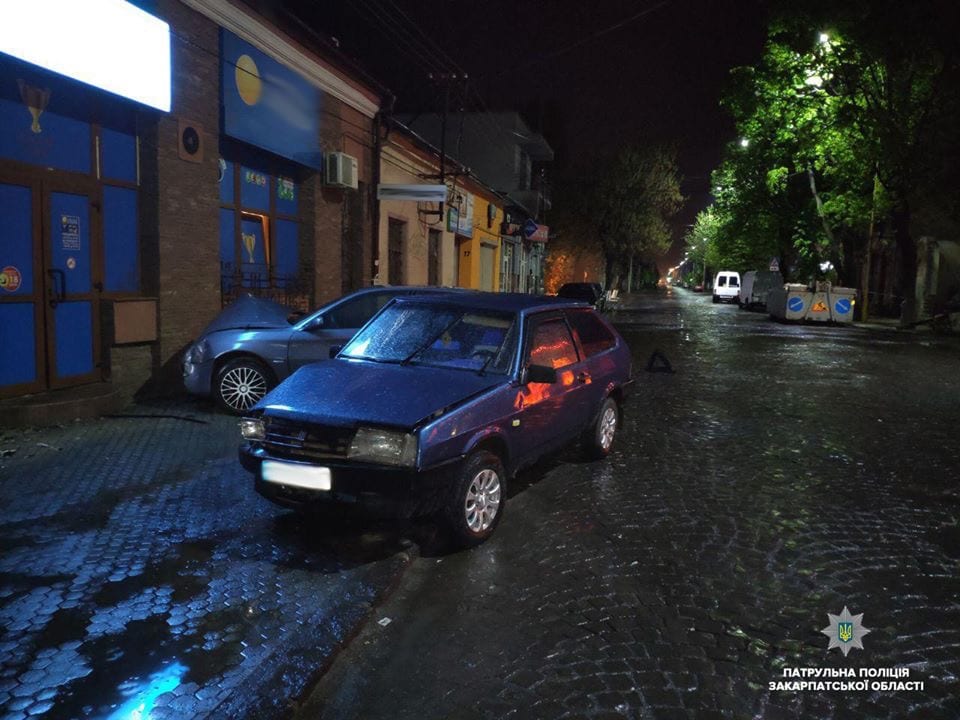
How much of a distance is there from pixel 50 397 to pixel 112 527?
3.94 metres

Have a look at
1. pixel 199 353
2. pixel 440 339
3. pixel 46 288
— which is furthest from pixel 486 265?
pixel 440 339

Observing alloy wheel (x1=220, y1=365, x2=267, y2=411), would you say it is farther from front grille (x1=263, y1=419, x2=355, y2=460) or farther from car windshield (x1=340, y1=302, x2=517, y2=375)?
front grille (x1=263, y1=419, x2=355, y2=460)

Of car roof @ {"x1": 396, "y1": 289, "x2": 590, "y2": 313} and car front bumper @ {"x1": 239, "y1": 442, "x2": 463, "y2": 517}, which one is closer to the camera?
car front bumper @ {"x1": 239, "y1": 442, "x2": 463, "y2": 517}

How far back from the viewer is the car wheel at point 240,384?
866 cm

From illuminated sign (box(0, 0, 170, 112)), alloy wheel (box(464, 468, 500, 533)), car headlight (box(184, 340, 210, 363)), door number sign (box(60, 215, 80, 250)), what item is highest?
illuminated sign (box(0, 0, 170, 112))

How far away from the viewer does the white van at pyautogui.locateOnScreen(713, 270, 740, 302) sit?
187 feet

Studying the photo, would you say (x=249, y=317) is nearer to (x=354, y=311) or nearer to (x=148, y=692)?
(x=354, y=311)

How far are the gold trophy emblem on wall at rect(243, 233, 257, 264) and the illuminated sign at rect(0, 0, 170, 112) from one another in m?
3.26

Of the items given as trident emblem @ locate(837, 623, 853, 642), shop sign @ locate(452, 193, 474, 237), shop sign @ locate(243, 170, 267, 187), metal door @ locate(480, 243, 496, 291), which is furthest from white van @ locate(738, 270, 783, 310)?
trident emblem @ locate(837, 623, 853, 642)

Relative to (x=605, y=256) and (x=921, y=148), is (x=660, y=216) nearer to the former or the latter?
(x=605, y=256)

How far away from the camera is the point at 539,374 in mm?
5277

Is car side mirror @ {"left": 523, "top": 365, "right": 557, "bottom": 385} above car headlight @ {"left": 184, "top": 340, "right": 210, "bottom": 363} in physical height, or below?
above

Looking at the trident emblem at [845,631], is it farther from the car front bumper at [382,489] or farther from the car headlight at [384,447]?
the car headlight at [384,447]

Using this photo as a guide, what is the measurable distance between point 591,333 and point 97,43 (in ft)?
21.8
